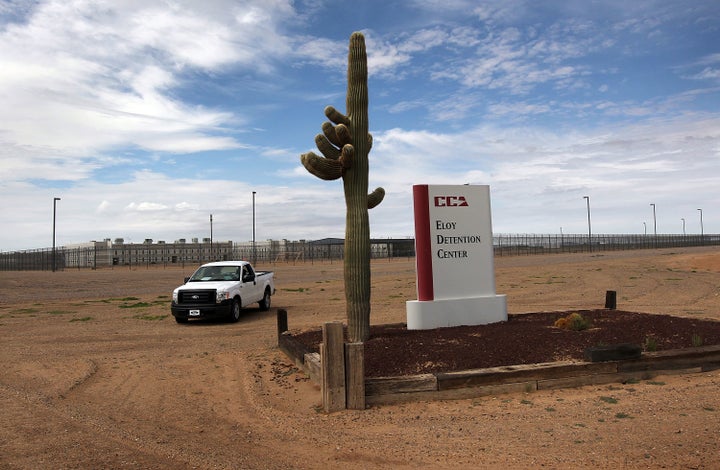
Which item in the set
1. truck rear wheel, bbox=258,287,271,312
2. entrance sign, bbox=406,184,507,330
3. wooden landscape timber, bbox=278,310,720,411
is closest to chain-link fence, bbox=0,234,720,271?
truck rear wheel, bbox=258,287,271,312

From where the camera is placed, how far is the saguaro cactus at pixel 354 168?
8461 mm

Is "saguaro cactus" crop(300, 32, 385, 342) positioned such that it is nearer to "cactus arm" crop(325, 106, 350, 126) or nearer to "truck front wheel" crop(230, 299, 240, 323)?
"cactus arm" crop(325, 106, 350, 126)

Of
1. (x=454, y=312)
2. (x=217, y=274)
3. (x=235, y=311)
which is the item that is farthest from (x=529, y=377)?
(x=217, y=274)

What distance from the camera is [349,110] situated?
29.5 feet

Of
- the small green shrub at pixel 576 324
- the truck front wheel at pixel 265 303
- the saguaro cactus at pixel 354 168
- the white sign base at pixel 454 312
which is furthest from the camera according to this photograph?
the truck front wheel at pixel 265 303

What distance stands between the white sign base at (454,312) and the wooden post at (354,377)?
3.41m

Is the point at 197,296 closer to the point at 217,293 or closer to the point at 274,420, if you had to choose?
the point at 217,293

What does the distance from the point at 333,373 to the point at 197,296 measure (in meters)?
9.27

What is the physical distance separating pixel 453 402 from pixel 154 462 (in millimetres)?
3338

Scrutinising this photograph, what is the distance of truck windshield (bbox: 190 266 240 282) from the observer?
1597 cm

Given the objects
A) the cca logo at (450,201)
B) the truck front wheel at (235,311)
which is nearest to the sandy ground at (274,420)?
the truck front wheel at (235,311)

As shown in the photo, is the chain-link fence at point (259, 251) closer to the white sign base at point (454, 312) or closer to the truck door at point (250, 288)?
the truck door at point (250, 288)

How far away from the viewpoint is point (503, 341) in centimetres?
813

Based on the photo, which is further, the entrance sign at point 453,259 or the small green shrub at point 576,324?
the entrance sign at point 453,259
